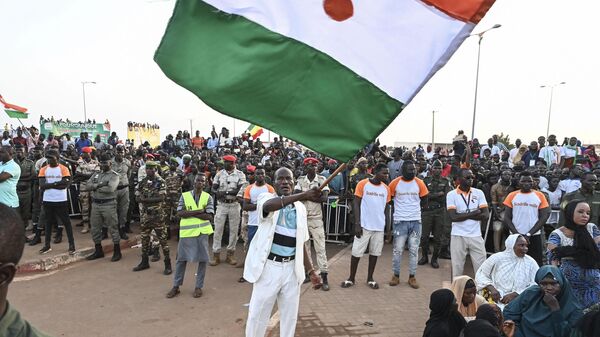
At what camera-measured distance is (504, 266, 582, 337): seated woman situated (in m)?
4.01

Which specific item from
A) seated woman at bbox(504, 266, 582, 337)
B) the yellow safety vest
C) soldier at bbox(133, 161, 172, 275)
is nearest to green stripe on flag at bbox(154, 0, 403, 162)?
seated woman at bbox(504, 266, 582, 337)

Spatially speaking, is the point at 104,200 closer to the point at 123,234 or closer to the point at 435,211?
the point at 123,234

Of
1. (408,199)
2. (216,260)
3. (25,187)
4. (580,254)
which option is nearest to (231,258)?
(216,260)

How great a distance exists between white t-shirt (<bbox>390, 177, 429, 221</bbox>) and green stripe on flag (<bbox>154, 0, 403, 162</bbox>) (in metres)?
4.63

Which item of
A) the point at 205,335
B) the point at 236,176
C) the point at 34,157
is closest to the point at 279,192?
the point at 205,335

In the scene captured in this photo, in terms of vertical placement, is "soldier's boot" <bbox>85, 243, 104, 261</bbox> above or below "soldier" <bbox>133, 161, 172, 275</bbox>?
below

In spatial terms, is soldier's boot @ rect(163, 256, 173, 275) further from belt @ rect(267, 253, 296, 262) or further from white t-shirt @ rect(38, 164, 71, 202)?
belt @ rect(267, 253, 296, 262)

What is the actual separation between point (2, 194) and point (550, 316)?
8.77m

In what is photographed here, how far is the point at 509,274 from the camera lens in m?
4.99

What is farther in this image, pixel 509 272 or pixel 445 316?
pixel 509 272

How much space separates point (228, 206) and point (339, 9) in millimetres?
6299

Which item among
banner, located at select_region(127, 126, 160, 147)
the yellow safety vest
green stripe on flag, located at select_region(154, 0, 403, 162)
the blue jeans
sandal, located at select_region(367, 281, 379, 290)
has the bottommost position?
sandal, located at select_region(367, 281, 379, 290)

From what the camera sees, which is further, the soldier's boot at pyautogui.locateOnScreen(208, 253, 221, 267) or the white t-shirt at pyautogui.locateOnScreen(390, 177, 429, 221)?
the soldier's boot at pyautogui.locateOnScreen(208, 253, 221, 267)

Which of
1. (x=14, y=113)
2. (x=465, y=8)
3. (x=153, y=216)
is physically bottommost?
(x=153, y=216)
